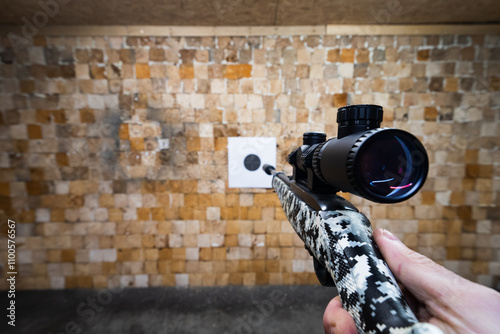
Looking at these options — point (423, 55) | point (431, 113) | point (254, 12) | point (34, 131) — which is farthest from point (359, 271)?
point (34, 131)

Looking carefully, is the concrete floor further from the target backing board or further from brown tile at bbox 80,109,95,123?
brown tile at bbox 80,109,95,123

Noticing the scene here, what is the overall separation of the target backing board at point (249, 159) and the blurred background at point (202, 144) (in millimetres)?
59

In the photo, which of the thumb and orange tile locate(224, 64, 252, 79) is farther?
orange tile locate(224, 64, 252, 79)

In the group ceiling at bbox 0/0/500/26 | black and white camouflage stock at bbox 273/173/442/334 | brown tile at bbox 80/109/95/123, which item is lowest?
black and white camouflage stock at bbox 273/173/442/334

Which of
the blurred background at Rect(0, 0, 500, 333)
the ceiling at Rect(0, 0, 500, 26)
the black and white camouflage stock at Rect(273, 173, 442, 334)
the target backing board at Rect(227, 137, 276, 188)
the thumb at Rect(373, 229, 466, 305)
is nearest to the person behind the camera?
the black and white camouflage stock at Rect(273, 173, 442, 334)

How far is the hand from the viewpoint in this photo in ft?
1.29

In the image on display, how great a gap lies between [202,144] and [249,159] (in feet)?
1.32

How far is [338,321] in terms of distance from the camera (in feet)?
1.67

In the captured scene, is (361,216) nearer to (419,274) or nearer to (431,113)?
(419,274)

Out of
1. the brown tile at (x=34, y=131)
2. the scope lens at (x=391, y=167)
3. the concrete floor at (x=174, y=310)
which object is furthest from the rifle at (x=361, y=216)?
the brown tile at (x=34, y=131)

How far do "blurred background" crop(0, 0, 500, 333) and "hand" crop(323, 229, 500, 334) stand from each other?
1038 mm

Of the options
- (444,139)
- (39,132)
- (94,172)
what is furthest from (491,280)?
(39,132)

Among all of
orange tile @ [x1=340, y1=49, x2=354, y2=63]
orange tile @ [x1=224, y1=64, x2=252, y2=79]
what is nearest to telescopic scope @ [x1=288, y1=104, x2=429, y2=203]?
orange tile @ [x1=224, y1=64, x2=252, y2=79]

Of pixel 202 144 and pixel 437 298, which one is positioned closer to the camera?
pixel 437 298
